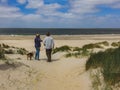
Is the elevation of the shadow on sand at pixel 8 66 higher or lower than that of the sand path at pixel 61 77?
higher

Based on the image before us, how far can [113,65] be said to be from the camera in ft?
38.0

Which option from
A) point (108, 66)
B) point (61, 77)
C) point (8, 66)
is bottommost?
point (61, 77)

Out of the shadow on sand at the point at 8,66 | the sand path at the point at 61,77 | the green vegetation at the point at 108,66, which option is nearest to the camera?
the green vegetation at the point at 108,66

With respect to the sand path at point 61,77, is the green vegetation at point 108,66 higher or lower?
higher

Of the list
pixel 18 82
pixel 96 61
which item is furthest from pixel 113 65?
pixel 18 82

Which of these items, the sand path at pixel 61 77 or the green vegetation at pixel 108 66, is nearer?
the green vegetation at pixel 108 66

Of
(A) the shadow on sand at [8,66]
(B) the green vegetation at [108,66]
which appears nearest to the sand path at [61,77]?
(B) the green vegetation at [108,66]

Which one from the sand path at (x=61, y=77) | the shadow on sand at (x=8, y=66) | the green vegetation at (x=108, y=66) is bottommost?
the sand path at (x=61, y=77)

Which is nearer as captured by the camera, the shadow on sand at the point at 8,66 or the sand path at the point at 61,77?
the sand path at the point at 61,77

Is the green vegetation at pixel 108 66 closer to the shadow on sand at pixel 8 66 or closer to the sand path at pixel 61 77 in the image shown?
the sand path at pixel 61 77

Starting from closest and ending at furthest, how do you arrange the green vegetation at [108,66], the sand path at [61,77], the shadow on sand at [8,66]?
the green vegetation at [108,66]
the sand path at [61,77]
the shadow on sand at [8,66]

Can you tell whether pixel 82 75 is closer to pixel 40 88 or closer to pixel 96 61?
pixel 96 61

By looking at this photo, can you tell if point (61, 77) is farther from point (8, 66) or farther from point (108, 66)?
point (108, 66)

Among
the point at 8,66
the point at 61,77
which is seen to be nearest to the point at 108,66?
the point at 61,77
